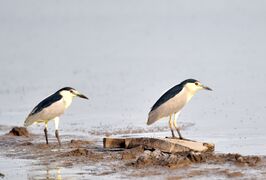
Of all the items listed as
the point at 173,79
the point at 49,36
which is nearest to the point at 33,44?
the point at 49,36

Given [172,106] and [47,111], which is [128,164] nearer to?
[172,106]

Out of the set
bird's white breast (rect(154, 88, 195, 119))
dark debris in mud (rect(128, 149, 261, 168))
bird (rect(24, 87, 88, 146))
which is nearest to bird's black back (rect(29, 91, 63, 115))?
bird (rect(24, 87, 88, 146))

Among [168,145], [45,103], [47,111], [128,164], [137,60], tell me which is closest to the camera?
[128,164]

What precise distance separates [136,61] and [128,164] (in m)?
16.3

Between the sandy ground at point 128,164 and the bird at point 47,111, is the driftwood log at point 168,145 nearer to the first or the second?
the sandy ground at point 128,164

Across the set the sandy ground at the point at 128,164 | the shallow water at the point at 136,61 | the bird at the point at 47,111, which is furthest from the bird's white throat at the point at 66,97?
the sandy ground at the point at 128,164

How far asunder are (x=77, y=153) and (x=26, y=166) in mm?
1046

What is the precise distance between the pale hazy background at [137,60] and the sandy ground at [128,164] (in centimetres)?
159

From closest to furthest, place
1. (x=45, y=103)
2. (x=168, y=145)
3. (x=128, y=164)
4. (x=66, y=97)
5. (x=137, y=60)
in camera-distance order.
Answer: (x=128, y=164)
(x=168, y=145)
(x=45, y=103)
(x=66, y=97)
(x=137, y=60)

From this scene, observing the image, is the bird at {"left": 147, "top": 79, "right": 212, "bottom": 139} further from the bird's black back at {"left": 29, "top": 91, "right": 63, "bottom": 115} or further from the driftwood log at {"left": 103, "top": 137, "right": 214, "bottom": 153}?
the bird's black back at {"left": 29, "top": 91, "right": 63, "bottom": 115}

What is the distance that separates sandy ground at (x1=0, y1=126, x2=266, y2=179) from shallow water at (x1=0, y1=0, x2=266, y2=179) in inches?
62.7

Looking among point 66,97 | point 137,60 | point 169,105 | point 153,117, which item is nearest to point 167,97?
point 169,105

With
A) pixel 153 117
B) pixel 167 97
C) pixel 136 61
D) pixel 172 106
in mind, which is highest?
pixel 136 61

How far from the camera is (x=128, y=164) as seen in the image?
530 inches
